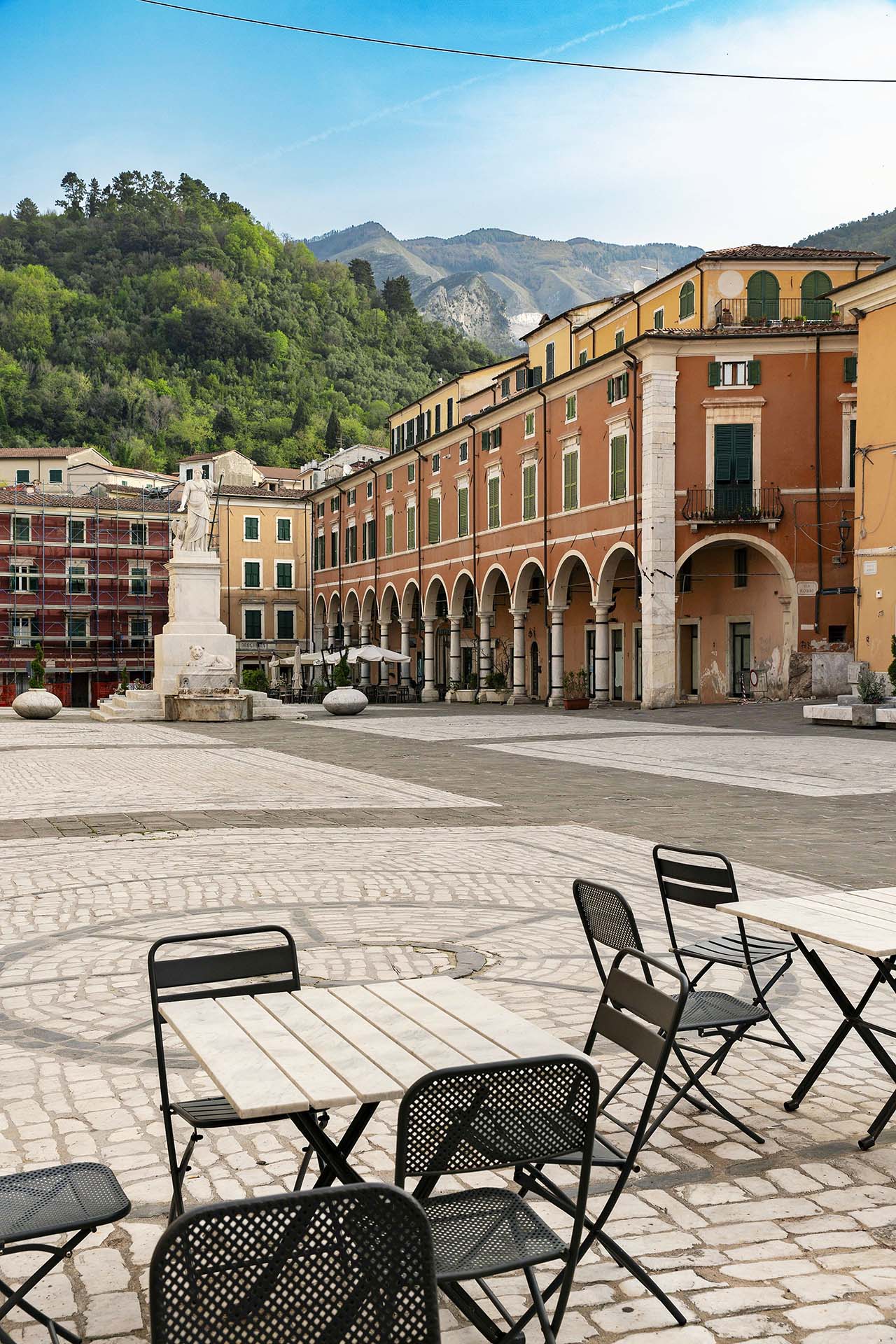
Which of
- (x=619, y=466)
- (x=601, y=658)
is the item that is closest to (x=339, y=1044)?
(x=619, y=466)

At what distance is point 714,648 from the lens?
36.8 meters

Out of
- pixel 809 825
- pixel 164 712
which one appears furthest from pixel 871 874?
pixel 164 712

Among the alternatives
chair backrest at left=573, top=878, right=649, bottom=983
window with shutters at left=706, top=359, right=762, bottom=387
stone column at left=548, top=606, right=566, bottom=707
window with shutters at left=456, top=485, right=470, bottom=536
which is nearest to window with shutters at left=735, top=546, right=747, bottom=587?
window with shutters at left=706, top=359, right=762, bottom=387

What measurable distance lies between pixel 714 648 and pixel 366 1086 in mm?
35132

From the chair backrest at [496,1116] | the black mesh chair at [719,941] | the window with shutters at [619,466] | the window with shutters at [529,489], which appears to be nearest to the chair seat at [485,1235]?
the chair backrest at [496,1116]

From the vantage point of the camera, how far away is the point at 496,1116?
8.41 ft

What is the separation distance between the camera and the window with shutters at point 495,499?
4416 centimetres

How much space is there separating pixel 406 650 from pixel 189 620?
64.4 ft

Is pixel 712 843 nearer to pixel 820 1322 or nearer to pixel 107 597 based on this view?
pixel 820 1322

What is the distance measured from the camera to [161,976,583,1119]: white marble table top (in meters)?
2.67

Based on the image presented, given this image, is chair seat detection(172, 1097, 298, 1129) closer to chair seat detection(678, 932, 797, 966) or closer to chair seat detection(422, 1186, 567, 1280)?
chair seat detection(422, 1186, 567, 1280)

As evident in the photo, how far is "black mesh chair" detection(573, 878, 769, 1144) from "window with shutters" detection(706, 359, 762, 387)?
104 feet

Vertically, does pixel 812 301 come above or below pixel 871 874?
above

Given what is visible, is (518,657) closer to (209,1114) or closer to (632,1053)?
(209,1114)
